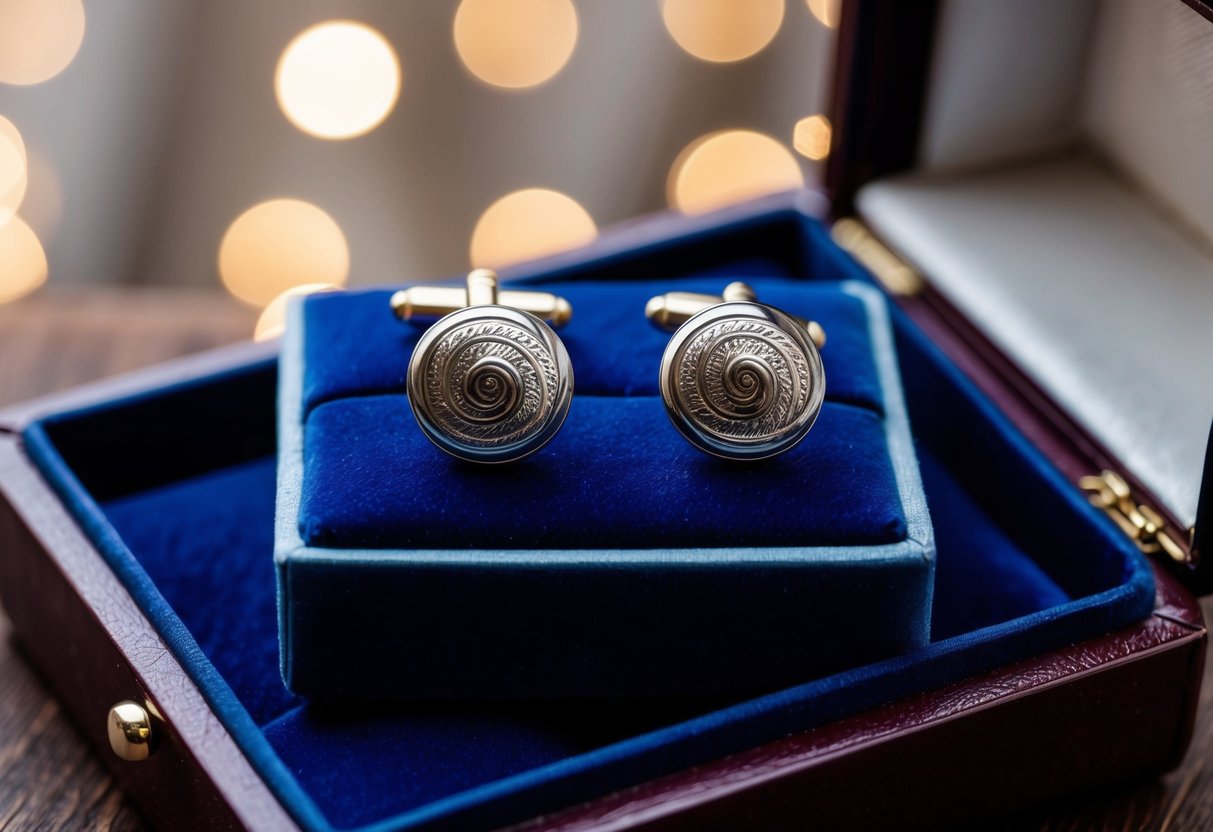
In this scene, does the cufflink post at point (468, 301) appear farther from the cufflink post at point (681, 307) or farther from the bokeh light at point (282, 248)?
the bokeh light at point (282, 248)

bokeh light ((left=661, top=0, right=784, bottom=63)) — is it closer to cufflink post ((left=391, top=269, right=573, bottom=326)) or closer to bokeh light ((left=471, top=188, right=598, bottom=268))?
bokeh light ((left=471, top=188, right=598, bottom=268))

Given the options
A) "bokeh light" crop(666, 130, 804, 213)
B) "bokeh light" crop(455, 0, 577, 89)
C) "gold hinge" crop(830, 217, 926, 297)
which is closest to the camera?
"gold hinge" crop(830, 217, 926, 297)

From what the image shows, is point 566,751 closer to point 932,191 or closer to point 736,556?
point 736,556

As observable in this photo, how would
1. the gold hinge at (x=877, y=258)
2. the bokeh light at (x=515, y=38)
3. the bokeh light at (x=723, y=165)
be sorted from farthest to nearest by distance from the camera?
the bokeh light at (x=723, y=165) < the bokeh light at (x=515, y=38) < the gold hinge at (x=877, y=258)

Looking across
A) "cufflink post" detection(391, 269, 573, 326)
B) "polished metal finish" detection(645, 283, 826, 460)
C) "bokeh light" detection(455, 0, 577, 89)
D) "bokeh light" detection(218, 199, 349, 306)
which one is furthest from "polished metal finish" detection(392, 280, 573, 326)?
"bokeh light" detection(218, 199, 349, 306)

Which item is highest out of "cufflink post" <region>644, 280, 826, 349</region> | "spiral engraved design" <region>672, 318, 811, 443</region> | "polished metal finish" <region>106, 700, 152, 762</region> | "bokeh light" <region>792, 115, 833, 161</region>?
"spiral engraved design" <region>672, 318, 811, 443</region>

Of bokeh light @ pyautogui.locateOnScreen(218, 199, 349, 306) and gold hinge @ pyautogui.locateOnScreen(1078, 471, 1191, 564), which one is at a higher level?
gold hinge @ pyautogui.locateOnScreen(1078, 471, 1191, 564)

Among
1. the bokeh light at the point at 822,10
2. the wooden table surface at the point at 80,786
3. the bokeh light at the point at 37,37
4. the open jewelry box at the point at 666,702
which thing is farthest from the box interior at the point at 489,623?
the bokeh light at the point at 37,37
